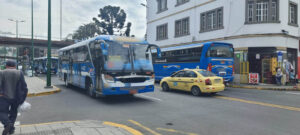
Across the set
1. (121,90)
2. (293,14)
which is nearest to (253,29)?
(293,14)

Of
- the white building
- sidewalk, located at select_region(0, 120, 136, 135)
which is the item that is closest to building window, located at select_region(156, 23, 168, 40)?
the white building

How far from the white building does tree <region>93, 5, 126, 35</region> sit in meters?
37.7

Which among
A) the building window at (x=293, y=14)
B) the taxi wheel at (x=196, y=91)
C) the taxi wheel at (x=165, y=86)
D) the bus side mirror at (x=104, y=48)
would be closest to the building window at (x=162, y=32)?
the building window at (x=293, y=14)

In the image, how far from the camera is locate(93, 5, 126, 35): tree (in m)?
58.5

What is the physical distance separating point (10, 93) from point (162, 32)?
27.2 metres

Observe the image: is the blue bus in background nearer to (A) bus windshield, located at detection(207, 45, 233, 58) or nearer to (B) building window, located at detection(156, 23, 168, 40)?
(B) building window, located at detection(156, 23, 168, 40)

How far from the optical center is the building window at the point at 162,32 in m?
29.9

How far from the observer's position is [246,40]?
19188 millimetres

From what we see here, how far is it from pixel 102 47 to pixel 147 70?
2.29m

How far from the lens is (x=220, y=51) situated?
14.7 meters

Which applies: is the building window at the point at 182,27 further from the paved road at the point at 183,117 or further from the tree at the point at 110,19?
the tree at the point at 110,19

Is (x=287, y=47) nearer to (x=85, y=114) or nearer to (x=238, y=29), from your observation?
(x=238, y=29)

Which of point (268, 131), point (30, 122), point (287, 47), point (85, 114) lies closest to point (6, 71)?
point (30, 122)

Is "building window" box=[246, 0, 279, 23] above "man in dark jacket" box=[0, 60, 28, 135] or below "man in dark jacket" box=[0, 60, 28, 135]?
above
